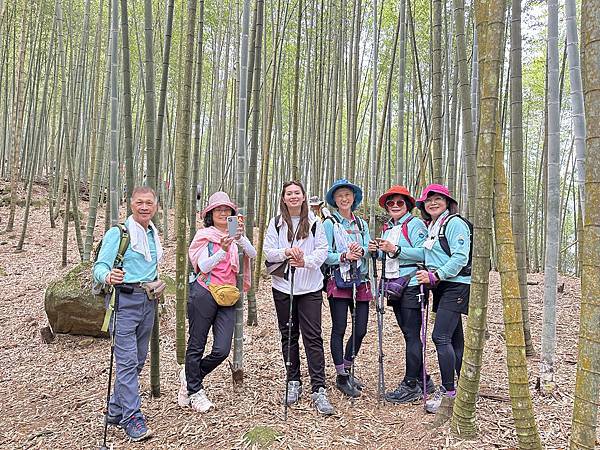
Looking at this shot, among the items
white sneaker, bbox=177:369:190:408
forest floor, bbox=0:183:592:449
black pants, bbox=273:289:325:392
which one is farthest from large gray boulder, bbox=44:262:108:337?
black pants, bbox=273:289:325:392

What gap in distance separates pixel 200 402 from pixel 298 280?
94cm

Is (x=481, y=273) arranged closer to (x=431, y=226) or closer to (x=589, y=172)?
(x=589, y=172)

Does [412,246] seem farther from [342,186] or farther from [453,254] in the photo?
[342,186]

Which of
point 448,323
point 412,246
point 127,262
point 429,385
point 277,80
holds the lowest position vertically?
point 429,385

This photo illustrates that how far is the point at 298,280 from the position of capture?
2.77 meters

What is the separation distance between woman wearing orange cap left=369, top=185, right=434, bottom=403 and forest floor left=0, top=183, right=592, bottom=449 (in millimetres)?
176

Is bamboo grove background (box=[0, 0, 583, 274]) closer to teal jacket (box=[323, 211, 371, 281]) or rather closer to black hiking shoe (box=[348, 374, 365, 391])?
teal jacket (box=[323, 211, 371, 281])

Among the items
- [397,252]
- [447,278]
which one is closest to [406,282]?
[397,252]

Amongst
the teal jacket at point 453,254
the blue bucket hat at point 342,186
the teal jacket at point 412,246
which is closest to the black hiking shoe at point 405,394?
the teal jacket at point 412,246

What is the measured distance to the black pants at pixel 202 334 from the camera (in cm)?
268

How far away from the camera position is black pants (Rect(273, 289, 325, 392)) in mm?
2764

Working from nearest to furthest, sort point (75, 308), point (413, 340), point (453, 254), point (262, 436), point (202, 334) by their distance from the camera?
point (262, 436) < point (453, 254) < point (202, 334) < point (413, 340) < point (75, 308)

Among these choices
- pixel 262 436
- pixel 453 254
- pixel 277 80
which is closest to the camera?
pixel 262 436

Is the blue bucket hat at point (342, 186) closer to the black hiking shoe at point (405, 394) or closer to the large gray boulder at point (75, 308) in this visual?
the black hiking shoe at point (405, 394)
